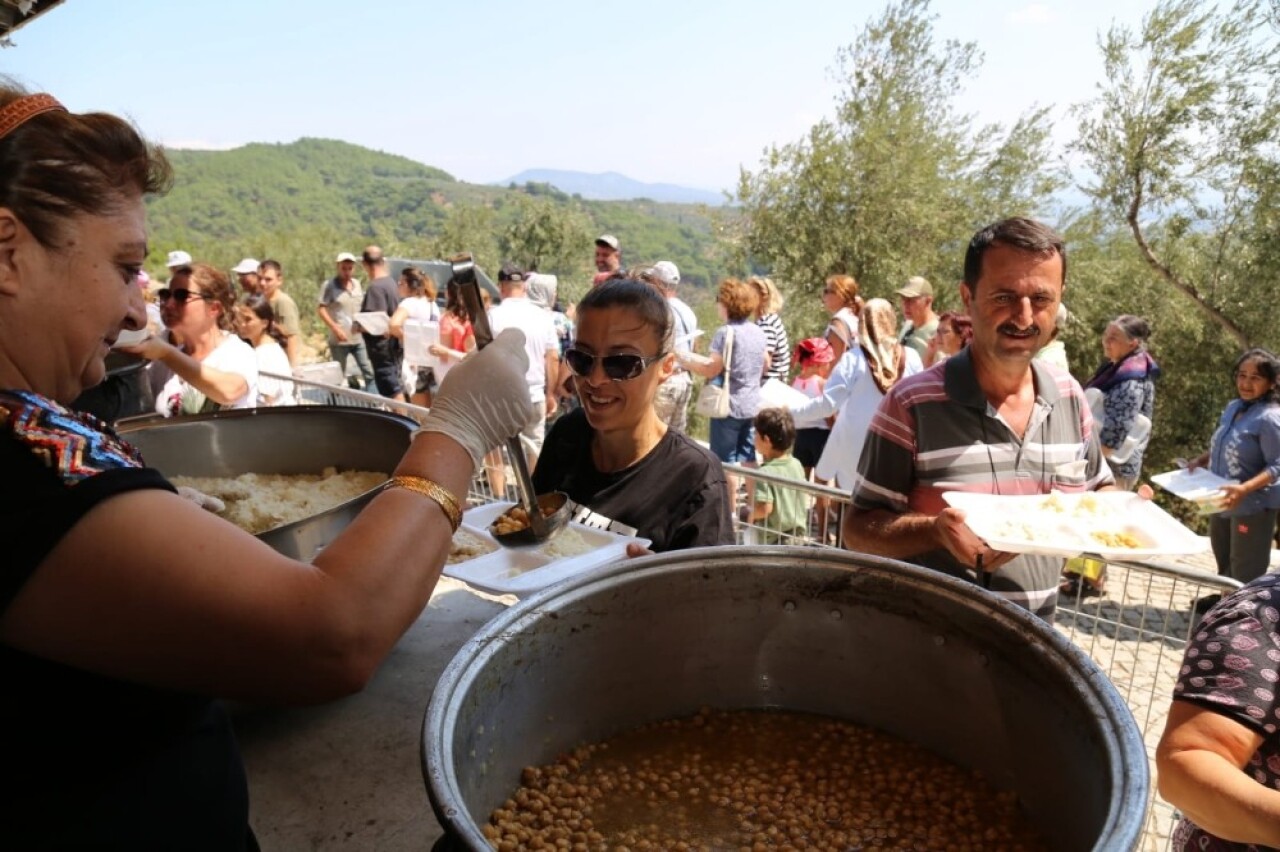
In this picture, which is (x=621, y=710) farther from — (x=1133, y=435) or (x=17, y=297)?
(x=1133, y=435)

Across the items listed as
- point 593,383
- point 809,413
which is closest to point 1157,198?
point 809,413

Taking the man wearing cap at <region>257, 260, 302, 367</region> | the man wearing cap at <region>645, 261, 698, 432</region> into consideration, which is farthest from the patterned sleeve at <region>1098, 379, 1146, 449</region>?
the man wearing cap at <region>257, 260, 302, 367</region>

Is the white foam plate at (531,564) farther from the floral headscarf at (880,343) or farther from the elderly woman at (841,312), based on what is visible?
the elderly woman at (841,312)

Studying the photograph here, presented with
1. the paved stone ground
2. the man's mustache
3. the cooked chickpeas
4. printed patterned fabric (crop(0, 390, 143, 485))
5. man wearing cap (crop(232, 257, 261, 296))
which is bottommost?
the paved stone ground

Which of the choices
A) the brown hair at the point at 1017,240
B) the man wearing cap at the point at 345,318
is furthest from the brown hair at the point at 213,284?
the man wearing cap at the point at 345,318

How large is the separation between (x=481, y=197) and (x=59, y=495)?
10940 centimetres

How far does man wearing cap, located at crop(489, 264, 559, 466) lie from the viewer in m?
6.97

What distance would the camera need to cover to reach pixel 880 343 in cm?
532

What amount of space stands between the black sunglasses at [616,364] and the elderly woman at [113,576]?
128 centimetres

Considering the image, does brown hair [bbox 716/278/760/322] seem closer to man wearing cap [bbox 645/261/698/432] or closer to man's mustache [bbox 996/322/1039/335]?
man wearing cap [bbox 645/261/698/432]

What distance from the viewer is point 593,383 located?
254 centimetres

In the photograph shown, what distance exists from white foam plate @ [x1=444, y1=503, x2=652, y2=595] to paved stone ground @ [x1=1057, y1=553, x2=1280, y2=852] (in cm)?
158

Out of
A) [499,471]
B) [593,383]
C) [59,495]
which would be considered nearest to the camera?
[59,495]

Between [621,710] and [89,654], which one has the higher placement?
[89,654]
